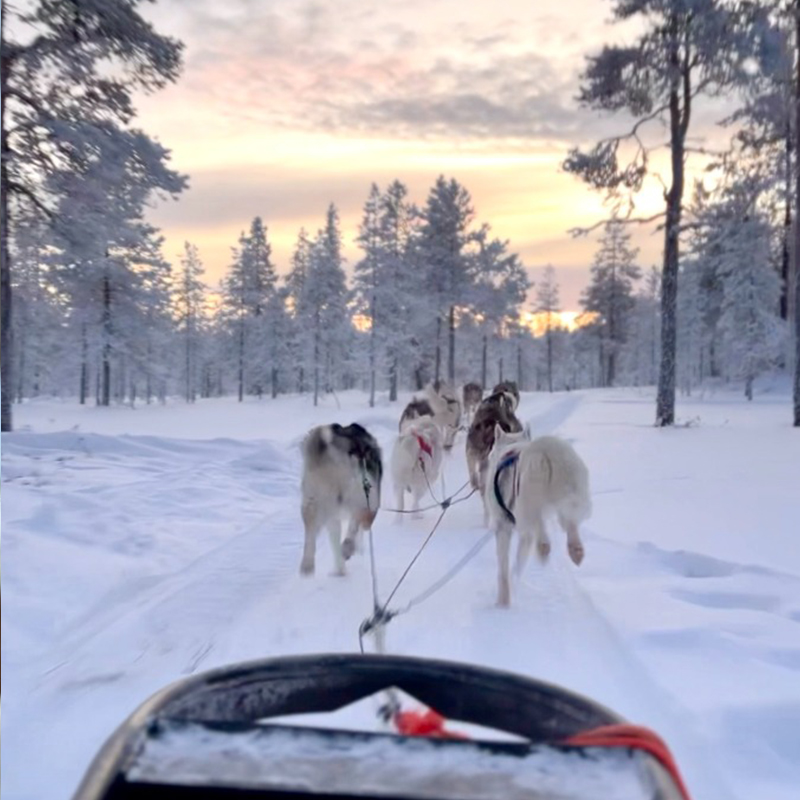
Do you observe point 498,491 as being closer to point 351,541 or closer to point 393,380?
point 351,541

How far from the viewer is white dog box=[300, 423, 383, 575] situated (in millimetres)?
5527

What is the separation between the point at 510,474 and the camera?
16.9 feet

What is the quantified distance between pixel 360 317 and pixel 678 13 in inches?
427

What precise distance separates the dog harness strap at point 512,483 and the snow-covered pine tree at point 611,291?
219 inches

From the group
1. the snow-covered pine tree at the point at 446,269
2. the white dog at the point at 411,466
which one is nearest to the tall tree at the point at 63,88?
the white dog at the point at 411,466

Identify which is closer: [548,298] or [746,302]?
[548,298]

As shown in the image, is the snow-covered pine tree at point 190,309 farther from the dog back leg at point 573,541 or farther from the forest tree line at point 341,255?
the dog back leg at point 573,541

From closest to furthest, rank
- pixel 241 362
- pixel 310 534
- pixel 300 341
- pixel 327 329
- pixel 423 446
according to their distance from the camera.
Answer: pixel 310 534 → pixel 423 446 → pixel 300 341 → pixel 327 329 → pixel 241 362

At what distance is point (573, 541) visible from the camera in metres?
4.64

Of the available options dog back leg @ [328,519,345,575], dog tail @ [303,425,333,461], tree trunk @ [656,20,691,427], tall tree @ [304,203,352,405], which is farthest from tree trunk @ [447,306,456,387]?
dog back leg @ [328,519,345,575]

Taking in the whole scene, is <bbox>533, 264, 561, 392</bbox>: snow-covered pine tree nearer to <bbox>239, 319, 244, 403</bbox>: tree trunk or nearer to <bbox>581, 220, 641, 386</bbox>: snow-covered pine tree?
<bbox>581, 220, 641, 386</bbox>: snow-covered pine tree

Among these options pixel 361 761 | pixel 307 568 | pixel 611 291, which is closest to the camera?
pixel 361 761

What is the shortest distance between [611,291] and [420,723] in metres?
25.6

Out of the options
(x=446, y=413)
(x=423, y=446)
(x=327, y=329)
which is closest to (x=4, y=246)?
(x=423, y=446)
